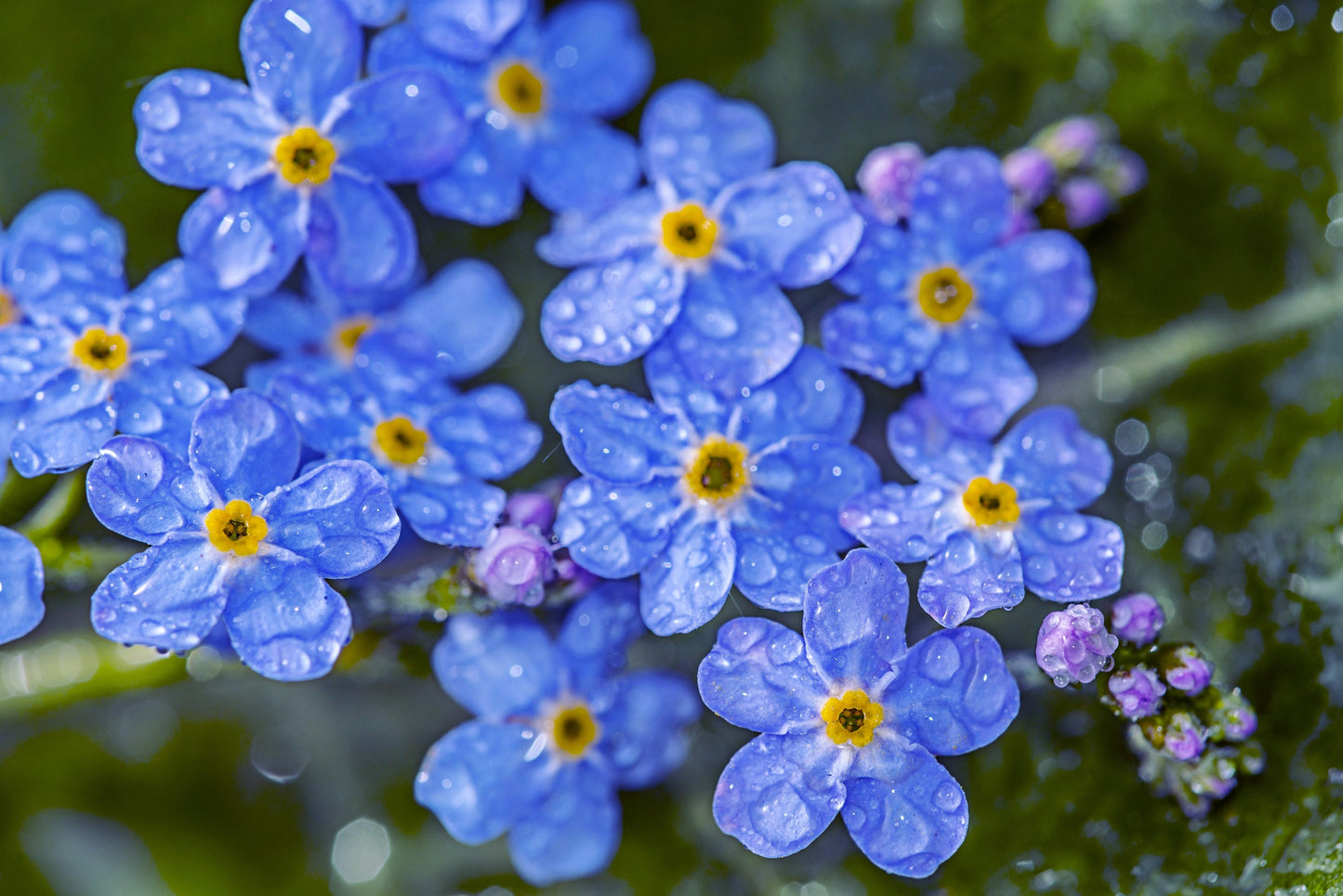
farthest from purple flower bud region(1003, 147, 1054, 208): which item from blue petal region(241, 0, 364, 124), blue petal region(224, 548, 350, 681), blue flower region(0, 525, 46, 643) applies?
blue flower region(0, 525, 46, 643)

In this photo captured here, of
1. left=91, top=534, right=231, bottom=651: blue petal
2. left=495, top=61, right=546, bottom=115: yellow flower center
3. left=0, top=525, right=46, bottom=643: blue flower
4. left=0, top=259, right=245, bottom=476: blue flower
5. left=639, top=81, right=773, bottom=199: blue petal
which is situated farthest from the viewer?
left=495, top=61, right=546, bottom=115: yellow flower center

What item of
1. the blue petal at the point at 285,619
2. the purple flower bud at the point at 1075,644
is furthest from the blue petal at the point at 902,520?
the blue petal at the point at 285,619

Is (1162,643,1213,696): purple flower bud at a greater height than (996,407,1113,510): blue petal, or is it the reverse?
(996,407,1113,510): blue petal

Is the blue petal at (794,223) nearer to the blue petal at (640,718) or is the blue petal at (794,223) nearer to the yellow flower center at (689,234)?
the yellow flower center at (689,234)

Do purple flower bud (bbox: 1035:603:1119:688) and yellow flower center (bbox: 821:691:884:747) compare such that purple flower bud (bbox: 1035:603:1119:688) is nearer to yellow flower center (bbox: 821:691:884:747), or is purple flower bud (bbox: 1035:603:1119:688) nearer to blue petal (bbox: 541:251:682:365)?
yellow flower center (bbox: 821:691:884:747)

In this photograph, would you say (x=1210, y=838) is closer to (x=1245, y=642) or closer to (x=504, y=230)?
(x=1245, y=642)

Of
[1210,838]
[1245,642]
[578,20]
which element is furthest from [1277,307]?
[578,20]

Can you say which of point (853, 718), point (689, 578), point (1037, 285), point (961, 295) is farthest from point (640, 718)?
point (1037, 285)
